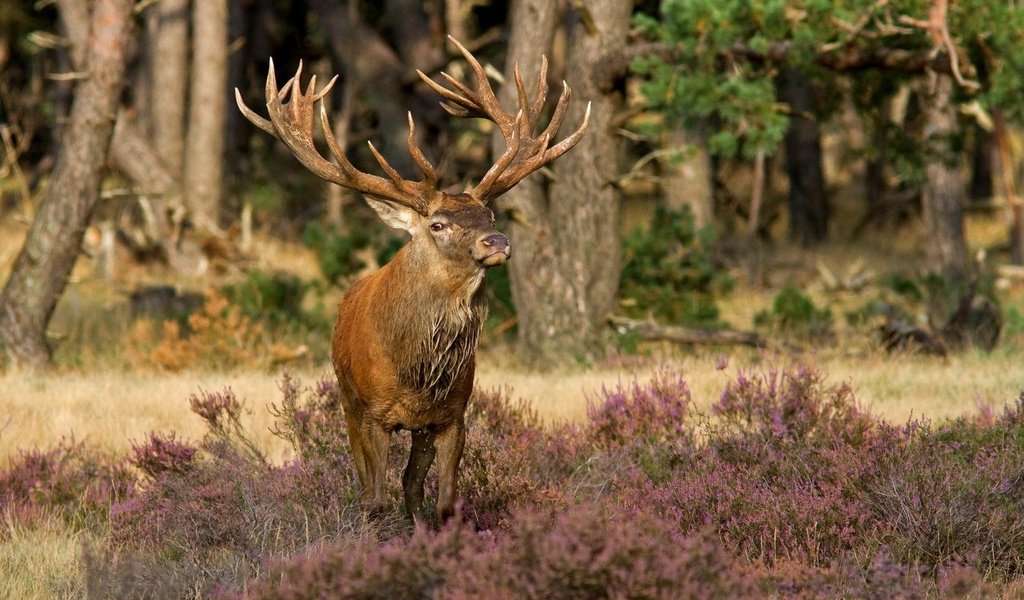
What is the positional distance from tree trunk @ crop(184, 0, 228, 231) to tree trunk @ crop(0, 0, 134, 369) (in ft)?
23.0

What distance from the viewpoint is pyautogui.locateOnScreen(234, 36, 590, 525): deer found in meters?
6.67

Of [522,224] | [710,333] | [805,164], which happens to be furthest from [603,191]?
[805,164]

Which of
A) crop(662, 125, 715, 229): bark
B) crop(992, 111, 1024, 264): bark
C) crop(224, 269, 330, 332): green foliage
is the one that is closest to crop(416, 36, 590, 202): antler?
crop(224, 269, 330, 332): green foliage

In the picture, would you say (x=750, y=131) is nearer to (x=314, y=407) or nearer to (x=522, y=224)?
(x=522, y=224)

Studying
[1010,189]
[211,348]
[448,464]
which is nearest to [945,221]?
[1010,189]

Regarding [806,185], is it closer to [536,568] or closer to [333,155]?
[333,155]

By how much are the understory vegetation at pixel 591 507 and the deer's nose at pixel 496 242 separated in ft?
3.91

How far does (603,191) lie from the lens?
12391 millimetres

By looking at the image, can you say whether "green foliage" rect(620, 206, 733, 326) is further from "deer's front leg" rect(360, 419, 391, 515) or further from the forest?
"deer's front leg" rect(360, 419, 391, 515)

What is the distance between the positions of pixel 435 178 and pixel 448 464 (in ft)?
4.63

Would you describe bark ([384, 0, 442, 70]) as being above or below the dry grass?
above

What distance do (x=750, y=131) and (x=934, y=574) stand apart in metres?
5.98

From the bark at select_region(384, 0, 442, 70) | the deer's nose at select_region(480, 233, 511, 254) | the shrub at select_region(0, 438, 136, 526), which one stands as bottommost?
the shrub at select_region(0, 438, 136, 526)

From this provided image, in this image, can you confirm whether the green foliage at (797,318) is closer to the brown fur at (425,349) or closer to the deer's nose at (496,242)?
the brown fur at (425,349)
